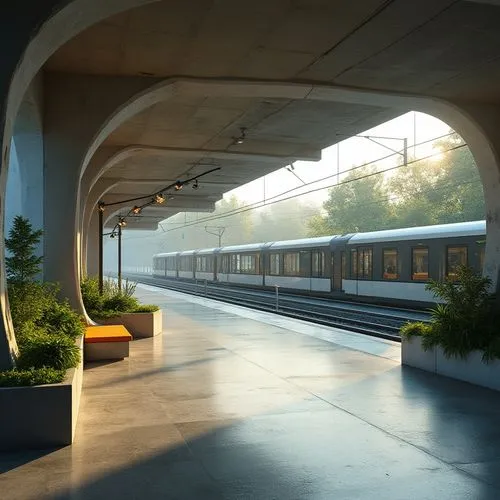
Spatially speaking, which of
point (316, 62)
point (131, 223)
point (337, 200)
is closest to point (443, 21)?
point (316, 62)

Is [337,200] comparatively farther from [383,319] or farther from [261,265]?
[383,319]

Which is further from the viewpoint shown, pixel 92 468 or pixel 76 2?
pixel 76 2

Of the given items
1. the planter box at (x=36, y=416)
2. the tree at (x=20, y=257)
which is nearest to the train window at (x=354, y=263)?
the tree at (x=20, y=257)

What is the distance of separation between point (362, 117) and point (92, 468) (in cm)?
978

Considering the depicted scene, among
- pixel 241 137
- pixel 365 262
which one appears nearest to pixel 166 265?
pixel 365 262

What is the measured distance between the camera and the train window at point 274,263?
31527 millimetres

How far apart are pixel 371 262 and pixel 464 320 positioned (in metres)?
14.5

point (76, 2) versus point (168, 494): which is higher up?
point (76, 2)

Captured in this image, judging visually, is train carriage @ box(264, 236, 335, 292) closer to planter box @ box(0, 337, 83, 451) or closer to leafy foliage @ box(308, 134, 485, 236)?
planter box @ box(0, 337, 83, 451)

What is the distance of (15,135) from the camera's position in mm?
9758

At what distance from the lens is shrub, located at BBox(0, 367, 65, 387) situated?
17.4 feet

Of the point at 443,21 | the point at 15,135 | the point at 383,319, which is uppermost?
the point at 443,21

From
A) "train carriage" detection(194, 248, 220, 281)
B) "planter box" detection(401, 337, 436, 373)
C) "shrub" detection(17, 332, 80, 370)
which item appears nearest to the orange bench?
"shrub" detection(17, 332, 80, 370)

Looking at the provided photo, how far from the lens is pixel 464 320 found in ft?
27.3
